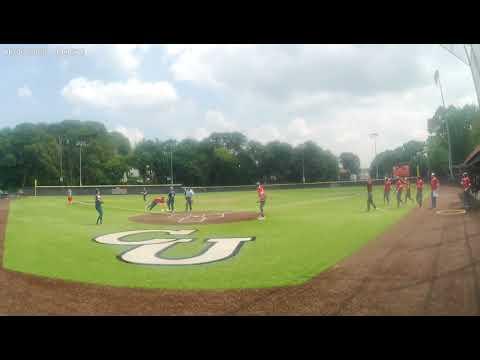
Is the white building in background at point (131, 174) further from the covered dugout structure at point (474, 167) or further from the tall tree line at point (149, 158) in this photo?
the covered dugout structure at point (474, 167)

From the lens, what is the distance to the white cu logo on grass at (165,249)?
7312 mm

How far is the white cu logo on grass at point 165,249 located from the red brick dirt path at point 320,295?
1644 mm

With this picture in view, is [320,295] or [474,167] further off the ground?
[474,167]

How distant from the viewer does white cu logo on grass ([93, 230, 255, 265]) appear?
7.31 metres

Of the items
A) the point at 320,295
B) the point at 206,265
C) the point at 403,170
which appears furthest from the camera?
the point at 403,170

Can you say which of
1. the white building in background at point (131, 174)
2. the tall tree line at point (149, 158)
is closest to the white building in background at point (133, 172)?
the white building in background at point (131, 174)

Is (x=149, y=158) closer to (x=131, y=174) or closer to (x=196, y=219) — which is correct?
(x=131, y=174)

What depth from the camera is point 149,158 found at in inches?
485

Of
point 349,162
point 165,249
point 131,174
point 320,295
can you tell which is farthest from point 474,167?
point 131,174

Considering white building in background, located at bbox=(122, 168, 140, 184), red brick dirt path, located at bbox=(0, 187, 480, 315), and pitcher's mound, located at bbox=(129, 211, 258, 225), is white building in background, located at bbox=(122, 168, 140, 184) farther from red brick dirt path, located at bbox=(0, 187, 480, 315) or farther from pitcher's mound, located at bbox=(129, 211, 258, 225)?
red brick dirt path, located at bbox=(0, 187, 480, 315)

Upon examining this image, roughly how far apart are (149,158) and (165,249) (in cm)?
518

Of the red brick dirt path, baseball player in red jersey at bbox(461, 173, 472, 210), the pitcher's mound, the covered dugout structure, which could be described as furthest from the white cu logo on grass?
baseball player in red jersey at bbox(461, 173, 472, 210)

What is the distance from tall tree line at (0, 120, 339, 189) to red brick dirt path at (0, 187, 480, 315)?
5.40 m
